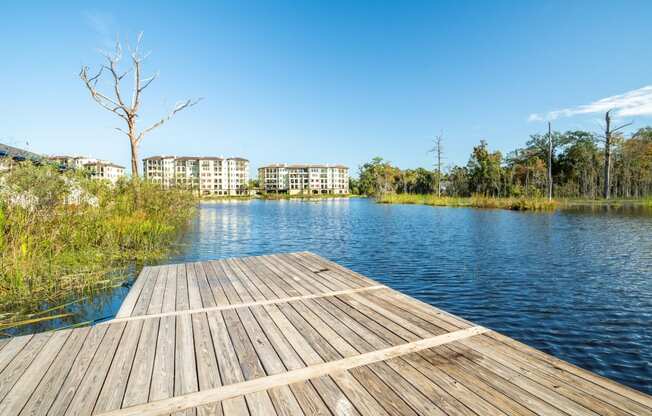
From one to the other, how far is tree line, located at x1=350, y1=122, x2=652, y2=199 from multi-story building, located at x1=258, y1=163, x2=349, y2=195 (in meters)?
49.2

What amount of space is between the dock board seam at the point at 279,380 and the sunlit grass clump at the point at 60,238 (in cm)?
372

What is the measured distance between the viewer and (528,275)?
281 inches

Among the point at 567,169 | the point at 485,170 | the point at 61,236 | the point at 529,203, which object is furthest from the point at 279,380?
the point at 567,169

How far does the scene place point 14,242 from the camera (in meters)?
5.50

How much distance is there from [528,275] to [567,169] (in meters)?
45.5

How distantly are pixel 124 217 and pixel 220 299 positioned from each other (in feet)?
25.2

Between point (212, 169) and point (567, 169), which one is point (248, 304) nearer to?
point (567, 169)

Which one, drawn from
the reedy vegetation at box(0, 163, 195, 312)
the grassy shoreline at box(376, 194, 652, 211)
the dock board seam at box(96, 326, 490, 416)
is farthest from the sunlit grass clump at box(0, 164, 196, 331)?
the grassy shoreline at box(376, 194, 652, 211)

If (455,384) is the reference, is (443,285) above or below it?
below

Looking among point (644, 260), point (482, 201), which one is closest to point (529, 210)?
point (482, 201)

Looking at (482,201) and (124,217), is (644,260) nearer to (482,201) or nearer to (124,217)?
(124,217)

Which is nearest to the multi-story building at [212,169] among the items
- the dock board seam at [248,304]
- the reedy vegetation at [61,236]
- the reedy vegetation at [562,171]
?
the reedy vegetation at [562,171]

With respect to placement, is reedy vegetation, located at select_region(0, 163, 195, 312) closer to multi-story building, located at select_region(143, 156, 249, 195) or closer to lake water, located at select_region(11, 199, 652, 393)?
lake water, located at select_region(11, 199, 652, 393)

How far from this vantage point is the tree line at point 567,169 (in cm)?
3416
